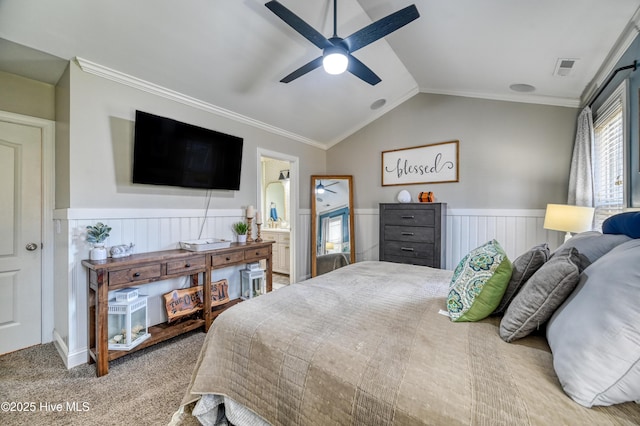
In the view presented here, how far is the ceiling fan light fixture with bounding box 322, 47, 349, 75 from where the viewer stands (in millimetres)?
1979

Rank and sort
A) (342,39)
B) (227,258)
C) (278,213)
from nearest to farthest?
(342,39) → (227,258) → (278,213)

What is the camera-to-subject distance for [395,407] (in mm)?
820

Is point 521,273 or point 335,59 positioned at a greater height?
point 335,59

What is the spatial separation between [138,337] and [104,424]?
0.77 metres

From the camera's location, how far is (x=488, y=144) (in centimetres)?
347

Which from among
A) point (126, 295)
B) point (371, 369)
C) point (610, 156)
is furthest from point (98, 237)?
point (610, 156)

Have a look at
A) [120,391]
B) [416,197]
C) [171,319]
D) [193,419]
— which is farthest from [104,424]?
[416,197]

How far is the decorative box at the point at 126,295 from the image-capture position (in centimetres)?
220

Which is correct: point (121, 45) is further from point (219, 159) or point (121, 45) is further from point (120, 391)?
point (120, 391)

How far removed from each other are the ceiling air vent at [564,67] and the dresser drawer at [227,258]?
3.52 metres

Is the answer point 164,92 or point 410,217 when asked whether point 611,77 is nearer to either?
point 410,217

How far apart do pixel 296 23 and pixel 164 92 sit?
5.48 ft

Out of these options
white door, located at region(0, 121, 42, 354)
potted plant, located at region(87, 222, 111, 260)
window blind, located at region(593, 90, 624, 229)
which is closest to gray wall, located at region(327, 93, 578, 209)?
window blind, located at region(593, 90, 624, 229)

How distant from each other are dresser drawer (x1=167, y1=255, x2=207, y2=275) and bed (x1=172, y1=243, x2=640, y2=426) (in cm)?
123
